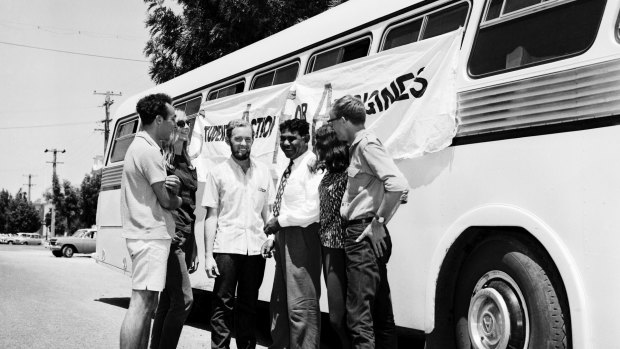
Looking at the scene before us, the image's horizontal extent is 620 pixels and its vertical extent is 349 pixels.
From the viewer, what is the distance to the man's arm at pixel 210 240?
18.0 ft

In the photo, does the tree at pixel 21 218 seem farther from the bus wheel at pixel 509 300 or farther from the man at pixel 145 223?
the bus wheel at pixel 509 300

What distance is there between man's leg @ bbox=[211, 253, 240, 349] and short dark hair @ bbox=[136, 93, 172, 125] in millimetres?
1257

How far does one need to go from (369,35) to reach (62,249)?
28102mm

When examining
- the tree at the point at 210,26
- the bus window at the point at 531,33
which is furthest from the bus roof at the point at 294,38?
the tree at the point at 210,26

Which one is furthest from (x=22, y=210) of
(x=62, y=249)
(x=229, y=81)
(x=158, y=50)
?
(x=229, y=81)

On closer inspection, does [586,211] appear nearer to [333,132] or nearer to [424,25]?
[333,132]

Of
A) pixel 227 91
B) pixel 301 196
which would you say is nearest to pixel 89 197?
pixel 227 91

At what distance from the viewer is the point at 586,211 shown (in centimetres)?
398

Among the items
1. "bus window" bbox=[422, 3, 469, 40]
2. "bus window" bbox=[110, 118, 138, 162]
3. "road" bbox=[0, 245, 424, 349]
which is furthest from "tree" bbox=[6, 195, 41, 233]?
"bus window" bbox=[422, 3, 469, 40]

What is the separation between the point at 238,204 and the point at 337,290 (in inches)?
49.4

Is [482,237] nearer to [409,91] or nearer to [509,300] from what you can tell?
[509,300]

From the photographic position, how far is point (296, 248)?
5109mm

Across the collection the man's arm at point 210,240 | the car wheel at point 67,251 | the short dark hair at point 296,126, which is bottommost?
the car wheel at point 67,251

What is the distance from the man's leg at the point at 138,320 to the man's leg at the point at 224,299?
0.80 metres
